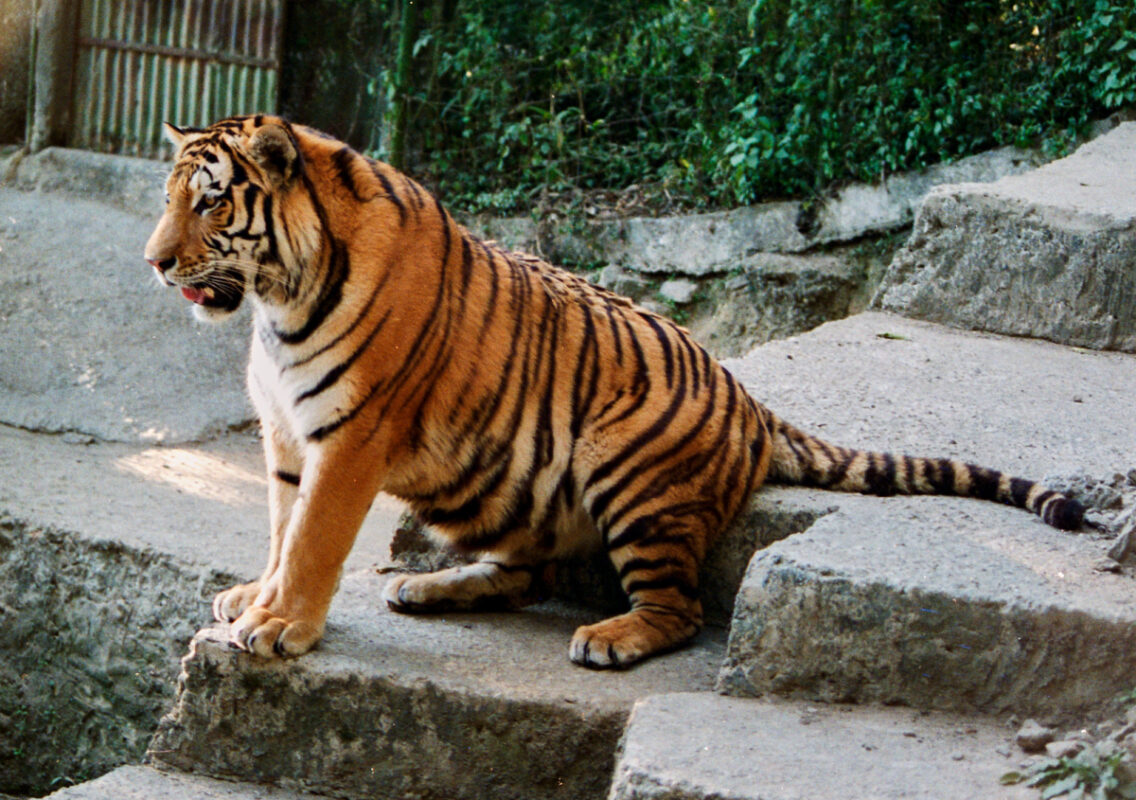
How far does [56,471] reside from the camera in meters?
5.54

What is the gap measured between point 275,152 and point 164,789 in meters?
1.47

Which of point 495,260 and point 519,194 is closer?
point 495,260

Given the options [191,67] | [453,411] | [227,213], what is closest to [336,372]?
[453,411]

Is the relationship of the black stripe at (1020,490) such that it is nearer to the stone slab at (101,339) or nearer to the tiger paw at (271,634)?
the tiger paw at (271,634)

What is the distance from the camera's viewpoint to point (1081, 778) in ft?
7.20

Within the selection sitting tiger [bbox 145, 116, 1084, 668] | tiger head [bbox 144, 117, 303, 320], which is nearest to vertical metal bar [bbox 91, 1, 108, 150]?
sitting tiger [bbox 145, 116, 1084, 668]

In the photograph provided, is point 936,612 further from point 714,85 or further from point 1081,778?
point 714,85

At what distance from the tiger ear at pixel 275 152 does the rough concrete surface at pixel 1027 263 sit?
3120 millimetres

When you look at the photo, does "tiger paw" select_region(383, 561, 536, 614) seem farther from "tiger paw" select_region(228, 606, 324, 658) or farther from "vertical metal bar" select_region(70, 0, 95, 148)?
"vertical metal bar" select_region(70, 0, 95, 148)

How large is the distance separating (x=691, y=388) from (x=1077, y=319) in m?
2.41

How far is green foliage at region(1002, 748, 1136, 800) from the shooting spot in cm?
216

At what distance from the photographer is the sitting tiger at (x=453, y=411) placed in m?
2.93

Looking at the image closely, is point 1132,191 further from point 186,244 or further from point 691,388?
point 186,244

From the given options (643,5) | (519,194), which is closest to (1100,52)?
(643,5)
